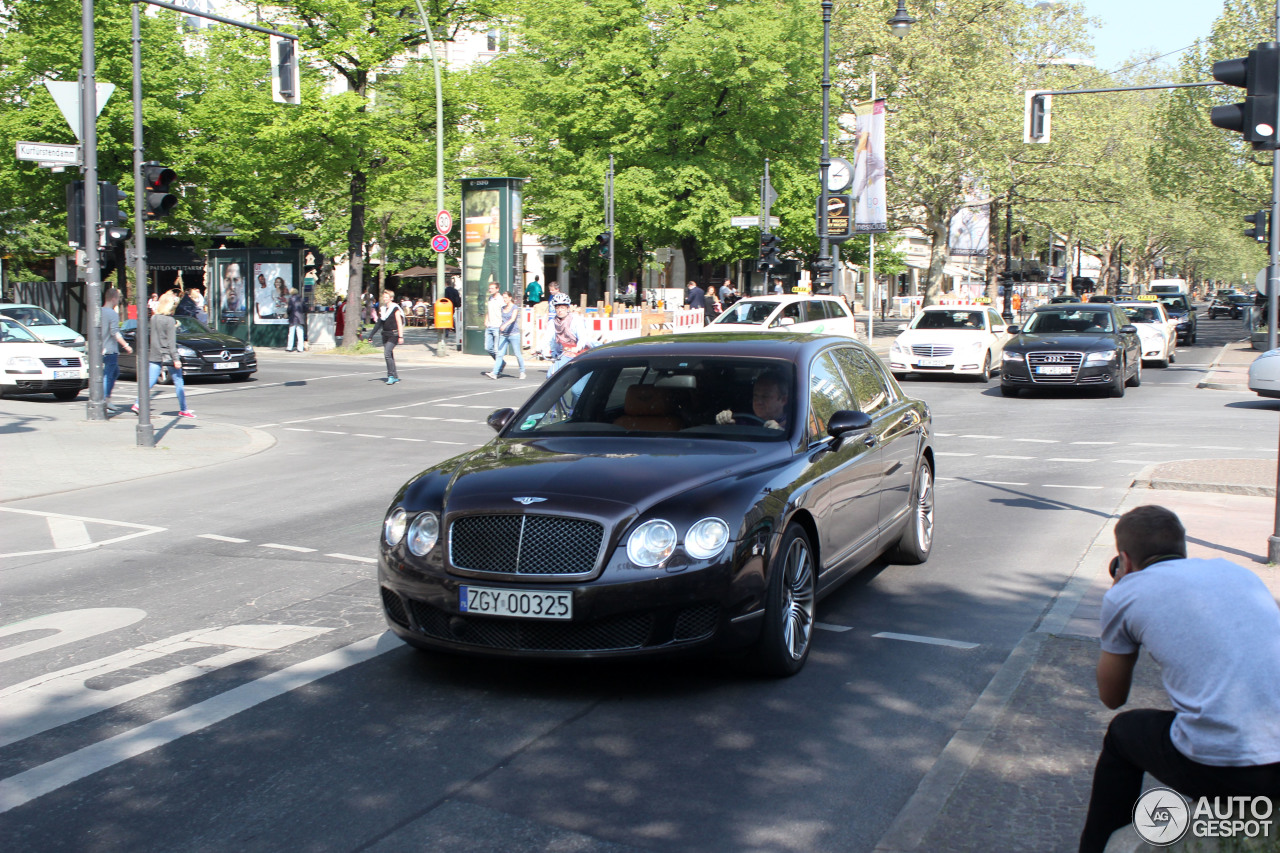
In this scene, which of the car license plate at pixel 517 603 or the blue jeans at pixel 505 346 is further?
the blue jeans at pixel 505 346

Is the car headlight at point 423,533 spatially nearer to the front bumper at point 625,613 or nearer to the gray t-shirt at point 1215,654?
the front bumper at point 625,613

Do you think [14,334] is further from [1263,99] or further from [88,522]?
[1263,99]

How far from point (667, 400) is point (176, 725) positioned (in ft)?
9.34

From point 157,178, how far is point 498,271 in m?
16.8

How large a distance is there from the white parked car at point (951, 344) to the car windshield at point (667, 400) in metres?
18.6

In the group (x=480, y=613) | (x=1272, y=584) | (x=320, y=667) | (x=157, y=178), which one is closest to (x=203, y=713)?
(x=320, y=667)

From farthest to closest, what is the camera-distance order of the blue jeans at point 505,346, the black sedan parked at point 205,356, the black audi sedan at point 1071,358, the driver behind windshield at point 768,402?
the blue jeans at point 505,346 → the black sedan parked at point 205,356 → the black audi sedan at point 1071,358 → the driver behind windshield at point 768,402

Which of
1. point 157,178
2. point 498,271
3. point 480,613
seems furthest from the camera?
point 498,271

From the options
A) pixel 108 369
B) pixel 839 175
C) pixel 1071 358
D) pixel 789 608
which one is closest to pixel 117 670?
pixel 789 608

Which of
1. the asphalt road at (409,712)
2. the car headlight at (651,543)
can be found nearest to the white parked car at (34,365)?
the asphalt road at (409,712)

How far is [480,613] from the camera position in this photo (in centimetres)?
511

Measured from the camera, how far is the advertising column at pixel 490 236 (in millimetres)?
31766

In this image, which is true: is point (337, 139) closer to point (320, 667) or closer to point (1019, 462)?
point (1019, 462)

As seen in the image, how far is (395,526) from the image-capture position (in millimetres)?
5535
